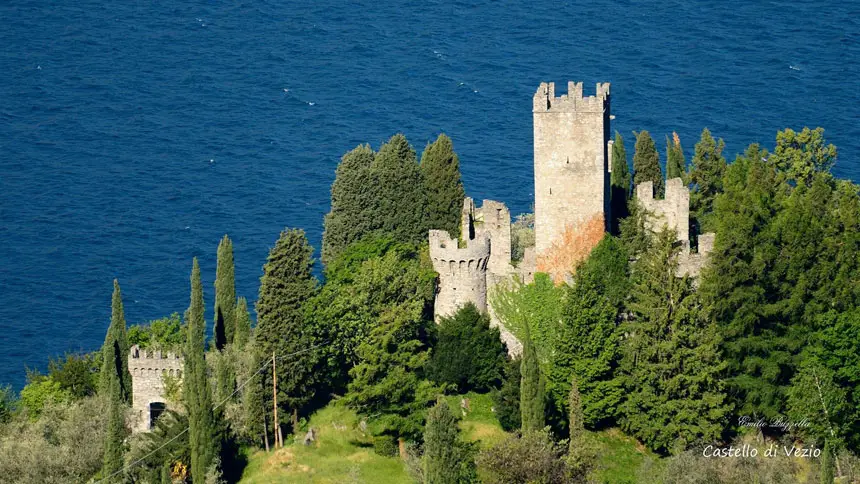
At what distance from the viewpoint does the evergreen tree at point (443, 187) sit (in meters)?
102

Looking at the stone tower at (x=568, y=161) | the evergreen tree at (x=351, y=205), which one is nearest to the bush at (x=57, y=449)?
the evergreen tree at (x=351, y=205)

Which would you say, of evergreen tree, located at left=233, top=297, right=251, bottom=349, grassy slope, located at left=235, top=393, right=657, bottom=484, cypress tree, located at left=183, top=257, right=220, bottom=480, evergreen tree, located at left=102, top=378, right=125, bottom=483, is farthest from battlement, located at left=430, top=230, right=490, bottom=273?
evergreen tree, located at left=102, top=378, right=125, bottom=483

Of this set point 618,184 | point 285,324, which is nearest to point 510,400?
point 285,324

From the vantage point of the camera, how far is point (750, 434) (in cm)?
8681

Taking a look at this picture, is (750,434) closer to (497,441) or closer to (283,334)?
(497,441)

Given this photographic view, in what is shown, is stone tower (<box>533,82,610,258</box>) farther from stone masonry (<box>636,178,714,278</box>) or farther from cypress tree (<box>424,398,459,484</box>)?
cypress tree (<box>424,398,459,484</box>)

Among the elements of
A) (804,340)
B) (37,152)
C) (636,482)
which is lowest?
(636,482)

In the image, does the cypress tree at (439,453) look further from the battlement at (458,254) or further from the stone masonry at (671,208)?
the stone masonry at (671,208)

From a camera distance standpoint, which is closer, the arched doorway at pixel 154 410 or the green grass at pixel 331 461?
the green grass at pixel 331 461

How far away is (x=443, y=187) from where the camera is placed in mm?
102938

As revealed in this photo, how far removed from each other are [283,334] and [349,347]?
3.38 meters

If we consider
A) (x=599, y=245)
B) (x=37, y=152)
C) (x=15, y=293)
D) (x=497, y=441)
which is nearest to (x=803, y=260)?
(x=599, y=245)

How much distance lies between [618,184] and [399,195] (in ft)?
40.5

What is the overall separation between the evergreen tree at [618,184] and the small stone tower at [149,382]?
24.6 metres
